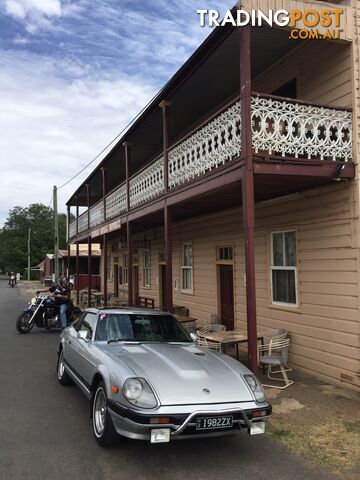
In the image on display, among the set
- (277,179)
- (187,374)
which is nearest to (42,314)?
(277,179)

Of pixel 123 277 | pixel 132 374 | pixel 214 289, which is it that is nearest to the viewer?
pixel 132 374

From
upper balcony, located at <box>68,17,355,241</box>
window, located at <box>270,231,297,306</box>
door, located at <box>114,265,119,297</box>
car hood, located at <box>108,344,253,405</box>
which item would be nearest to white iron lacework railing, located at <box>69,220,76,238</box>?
door, located at <box>114,265,119,297</box>

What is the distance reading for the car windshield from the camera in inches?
234

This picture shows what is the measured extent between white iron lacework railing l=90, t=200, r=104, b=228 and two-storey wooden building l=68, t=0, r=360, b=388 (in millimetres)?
5394

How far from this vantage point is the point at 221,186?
7.68 meters

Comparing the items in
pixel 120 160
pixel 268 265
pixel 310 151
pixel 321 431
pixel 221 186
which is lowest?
pixel 321 431

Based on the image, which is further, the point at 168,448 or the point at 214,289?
the point at 214,289

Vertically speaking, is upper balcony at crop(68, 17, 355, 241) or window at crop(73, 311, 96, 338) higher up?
upper balcony at crop(68, 17, 355, 241)

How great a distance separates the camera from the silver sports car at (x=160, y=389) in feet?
13.5

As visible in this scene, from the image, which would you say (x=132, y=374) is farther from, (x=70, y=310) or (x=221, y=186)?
(x=70, y=310)

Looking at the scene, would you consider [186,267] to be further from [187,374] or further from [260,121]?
[187,374]

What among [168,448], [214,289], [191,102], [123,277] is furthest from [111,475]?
[123,277]

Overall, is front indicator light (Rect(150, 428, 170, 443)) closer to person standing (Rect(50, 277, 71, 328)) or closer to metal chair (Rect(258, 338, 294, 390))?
metal chair (Rect(258, 338, 294, 390))

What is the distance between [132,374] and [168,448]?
0.94 m
